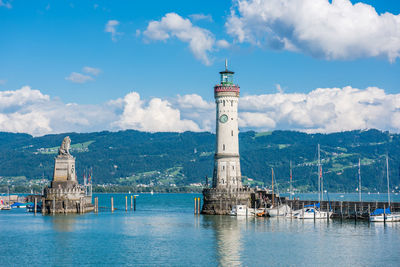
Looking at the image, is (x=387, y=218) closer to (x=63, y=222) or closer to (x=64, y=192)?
(x=63, y=222)

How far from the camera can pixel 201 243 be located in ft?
255

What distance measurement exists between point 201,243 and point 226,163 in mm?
37545

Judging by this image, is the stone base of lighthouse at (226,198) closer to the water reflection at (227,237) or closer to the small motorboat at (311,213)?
the water reflection at (227,237)

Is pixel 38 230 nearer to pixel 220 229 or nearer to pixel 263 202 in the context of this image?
pixel 220 229

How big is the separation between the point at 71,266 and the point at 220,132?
189 feet

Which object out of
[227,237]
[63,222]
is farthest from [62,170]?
[227,237]

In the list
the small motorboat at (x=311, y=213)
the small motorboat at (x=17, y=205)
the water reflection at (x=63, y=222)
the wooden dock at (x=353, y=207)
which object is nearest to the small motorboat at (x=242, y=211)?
the small motorboat at (x=311, y=213)

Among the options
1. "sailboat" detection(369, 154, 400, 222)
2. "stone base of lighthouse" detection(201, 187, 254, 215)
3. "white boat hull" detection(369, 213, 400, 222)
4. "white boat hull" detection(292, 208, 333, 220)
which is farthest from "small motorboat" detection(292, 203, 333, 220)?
"white boat hull" detection(369, 213, 400, 222)

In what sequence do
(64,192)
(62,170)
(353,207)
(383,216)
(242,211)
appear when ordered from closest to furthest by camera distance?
(383,216)
(353,207)
(242,211)
(64,192)
(62,170)

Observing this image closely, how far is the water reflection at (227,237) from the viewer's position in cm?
6519

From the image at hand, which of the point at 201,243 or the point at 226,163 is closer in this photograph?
the point at 201,243

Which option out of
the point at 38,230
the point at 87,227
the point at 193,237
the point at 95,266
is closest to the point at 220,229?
the point at 193,237

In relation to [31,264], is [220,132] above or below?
above

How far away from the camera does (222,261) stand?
63969 mm
